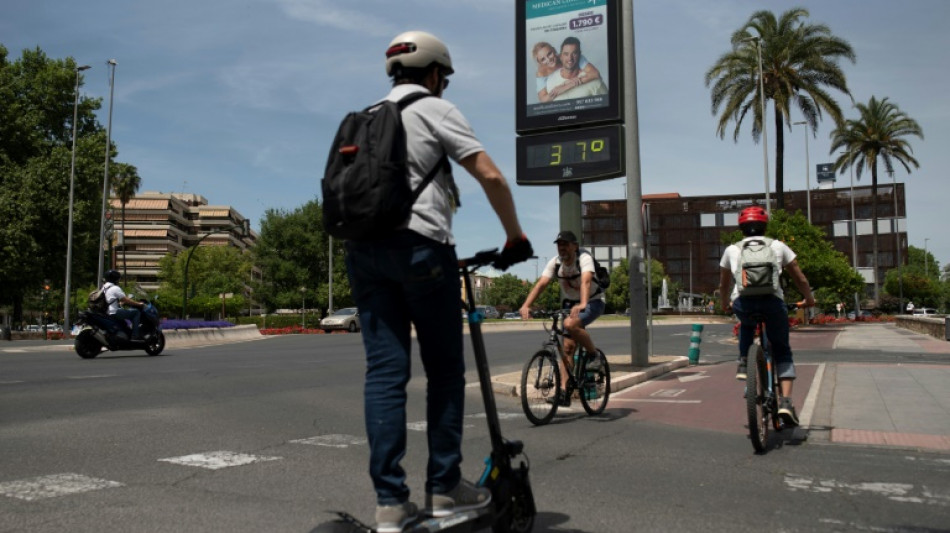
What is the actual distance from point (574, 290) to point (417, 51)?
5310 mm

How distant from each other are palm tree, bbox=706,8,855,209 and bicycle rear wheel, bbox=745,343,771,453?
30.7 meters

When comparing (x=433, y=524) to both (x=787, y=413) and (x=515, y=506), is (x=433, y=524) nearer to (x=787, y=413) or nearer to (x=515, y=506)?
(x=515, y=506)

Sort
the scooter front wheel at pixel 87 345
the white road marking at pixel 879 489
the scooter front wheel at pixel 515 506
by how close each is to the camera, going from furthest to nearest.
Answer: the scooter front wheel at pixel 87 345 < the white road marking at pixel 879 489 < the scooter front wheel at pixel 515 506

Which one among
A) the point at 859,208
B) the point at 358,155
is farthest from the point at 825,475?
the point at 859,208

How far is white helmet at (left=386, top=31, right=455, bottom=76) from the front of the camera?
3.00 m

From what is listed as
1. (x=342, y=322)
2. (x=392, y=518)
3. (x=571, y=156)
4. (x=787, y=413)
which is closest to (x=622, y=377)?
(x=571, y=156)

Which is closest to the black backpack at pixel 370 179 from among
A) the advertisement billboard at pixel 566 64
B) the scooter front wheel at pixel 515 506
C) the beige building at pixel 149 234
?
the scooter front wheel at pixel 515 506

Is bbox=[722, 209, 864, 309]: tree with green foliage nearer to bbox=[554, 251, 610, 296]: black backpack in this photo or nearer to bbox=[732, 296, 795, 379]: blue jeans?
bbox=[554, 251, 610, 296]: black backpack

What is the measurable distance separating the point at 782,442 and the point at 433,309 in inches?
174

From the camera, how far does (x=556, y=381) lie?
740cm

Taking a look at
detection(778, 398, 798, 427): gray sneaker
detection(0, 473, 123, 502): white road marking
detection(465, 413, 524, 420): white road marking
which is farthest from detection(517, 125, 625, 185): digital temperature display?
detection(0, 473, 123, 502): white road marking

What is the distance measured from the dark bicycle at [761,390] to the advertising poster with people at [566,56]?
20.8 feet

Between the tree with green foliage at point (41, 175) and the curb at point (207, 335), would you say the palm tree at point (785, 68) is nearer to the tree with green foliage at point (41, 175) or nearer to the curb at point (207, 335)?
the curb at point (207, 335)

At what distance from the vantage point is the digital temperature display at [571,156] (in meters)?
11.6
